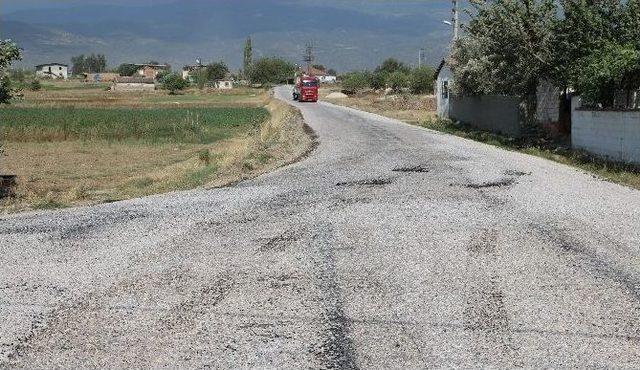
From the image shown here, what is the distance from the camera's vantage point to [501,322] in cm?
663

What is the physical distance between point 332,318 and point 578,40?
19.5 metres

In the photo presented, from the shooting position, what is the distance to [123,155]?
111ft

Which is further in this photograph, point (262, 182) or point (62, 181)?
point (62, 181)

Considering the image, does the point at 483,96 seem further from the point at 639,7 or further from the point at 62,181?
the point at 62,181

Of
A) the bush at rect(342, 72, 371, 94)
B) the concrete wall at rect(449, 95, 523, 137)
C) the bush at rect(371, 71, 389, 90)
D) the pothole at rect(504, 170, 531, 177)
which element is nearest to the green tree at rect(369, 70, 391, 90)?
the bush at rect(371, 71, 389, 90)

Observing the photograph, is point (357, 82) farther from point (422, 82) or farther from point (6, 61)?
point (6, 61)

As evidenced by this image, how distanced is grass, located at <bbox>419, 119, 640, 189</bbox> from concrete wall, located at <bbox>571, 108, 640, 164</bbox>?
0.88 feet

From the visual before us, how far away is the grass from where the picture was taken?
17125mm

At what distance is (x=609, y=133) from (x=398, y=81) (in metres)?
104

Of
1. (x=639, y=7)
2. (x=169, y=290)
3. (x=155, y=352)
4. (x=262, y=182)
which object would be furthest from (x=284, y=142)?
(x=155, y=352)

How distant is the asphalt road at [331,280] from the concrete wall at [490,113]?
15.5 metres

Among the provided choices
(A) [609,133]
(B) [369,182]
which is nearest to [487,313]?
(B) [369,182]

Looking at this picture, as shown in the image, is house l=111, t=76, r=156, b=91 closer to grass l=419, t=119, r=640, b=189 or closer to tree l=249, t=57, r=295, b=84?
tree l=249, t=57, r=295, b=84

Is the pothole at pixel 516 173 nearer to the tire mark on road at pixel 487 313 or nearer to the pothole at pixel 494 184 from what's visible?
the pothole at pixel 494 184
